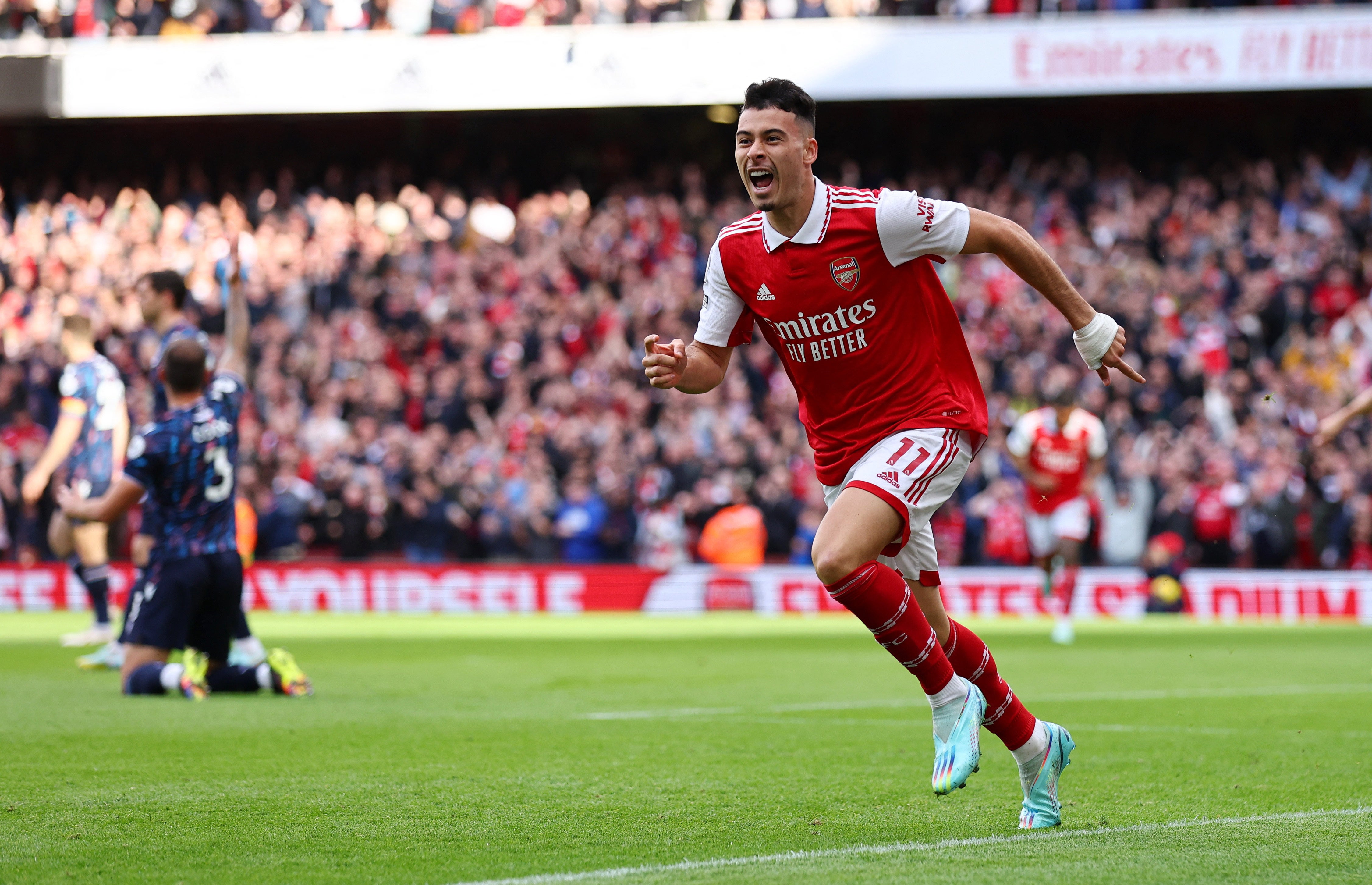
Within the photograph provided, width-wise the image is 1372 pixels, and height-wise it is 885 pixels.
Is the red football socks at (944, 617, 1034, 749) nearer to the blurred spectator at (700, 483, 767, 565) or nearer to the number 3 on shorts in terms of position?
the number 3 on shorts

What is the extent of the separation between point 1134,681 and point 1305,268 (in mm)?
14997

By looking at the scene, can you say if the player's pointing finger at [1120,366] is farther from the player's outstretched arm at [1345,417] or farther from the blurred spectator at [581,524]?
the blurred spectator at [581,524]

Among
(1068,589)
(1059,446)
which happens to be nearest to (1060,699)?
(1068,589)

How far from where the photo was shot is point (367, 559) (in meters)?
23.1

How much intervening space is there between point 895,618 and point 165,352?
5.74 m

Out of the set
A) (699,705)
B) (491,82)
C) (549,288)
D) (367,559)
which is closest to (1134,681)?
(699,705)

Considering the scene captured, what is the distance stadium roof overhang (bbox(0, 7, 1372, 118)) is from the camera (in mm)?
25891

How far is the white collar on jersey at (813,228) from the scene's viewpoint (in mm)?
5672

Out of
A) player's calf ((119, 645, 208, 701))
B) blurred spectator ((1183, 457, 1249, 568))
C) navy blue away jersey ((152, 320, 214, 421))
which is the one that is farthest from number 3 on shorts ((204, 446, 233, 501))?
blurred spectator ((1183, 457, 1249, 568))

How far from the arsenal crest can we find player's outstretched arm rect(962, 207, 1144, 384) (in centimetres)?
37

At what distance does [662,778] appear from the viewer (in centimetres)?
650

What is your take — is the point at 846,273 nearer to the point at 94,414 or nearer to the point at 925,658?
the point at 925,658

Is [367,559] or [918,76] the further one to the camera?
[918,76]

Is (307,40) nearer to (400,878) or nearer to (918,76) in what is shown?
(918,76)
